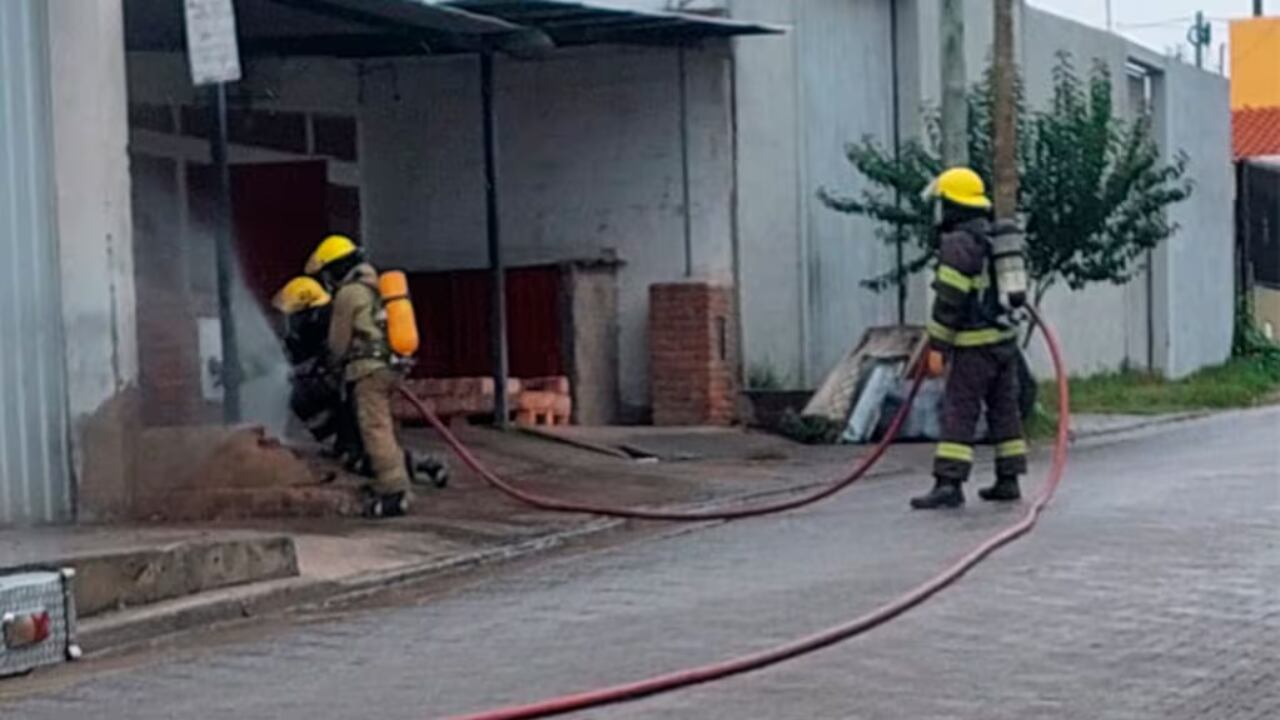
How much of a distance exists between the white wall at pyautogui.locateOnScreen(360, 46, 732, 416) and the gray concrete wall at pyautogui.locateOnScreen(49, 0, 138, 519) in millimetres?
8627

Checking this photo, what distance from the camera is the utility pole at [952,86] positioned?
21.5 m

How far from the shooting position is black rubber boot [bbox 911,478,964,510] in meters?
14.7

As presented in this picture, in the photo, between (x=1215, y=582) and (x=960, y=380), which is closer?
(x=1215, y=582)

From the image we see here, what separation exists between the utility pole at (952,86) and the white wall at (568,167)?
2171 mm

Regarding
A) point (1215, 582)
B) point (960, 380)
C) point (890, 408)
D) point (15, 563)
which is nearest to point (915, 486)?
point (960, 380)

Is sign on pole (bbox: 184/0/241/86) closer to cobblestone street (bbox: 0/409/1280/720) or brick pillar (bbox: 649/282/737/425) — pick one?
cobblestone street (bbox: 0/409/1280/720)

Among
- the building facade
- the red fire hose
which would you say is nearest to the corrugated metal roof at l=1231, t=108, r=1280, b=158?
the building facade

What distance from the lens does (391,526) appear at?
48.2ft

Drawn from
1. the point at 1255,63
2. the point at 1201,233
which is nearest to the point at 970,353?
the point at 1201,233

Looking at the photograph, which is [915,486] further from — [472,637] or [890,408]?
[472,637]

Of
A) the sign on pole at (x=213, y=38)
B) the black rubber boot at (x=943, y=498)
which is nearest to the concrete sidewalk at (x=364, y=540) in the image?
the black rubber boot at (x=943, y=498)

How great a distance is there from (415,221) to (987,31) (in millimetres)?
8714

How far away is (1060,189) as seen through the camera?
23156mm

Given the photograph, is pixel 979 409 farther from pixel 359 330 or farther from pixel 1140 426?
pixel 1140 426
